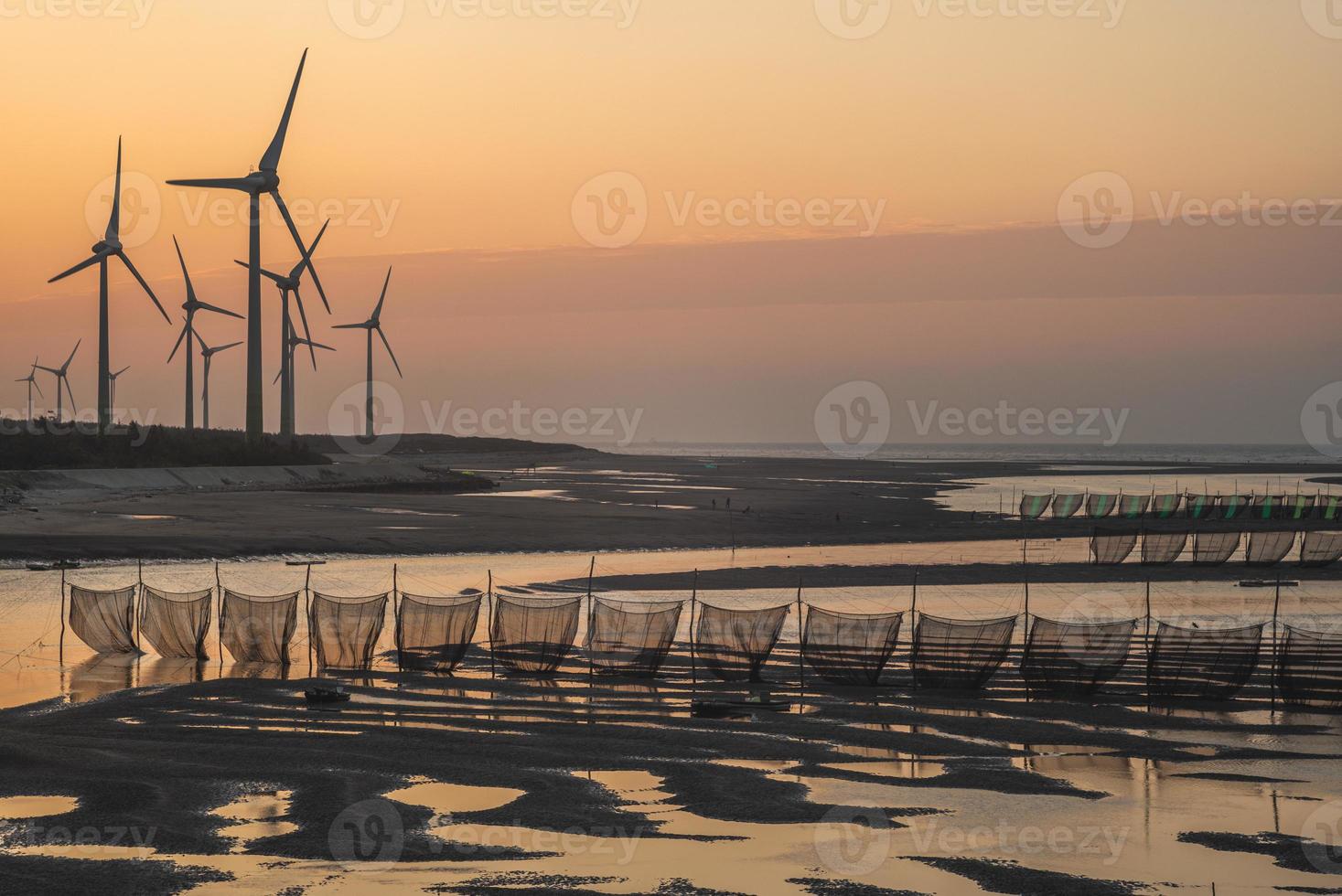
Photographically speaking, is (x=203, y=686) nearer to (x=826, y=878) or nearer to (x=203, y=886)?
(x=203, y=886)

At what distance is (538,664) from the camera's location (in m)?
28.8

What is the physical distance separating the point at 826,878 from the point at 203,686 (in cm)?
1625

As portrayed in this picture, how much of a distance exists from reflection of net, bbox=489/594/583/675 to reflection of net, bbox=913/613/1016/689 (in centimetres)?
773

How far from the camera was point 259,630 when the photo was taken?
30062 mm

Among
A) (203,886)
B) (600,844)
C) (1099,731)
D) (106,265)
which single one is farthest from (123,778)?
(106,265)

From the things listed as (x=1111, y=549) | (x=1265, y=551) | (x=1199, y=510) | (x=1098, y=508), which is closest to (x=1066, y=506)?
(x=1098, y=508)

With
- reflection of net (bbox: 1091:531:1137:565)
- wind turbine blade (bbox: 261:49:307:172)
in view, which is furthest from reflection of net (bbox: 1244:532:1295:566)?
wind turbine blade (bbox: 261:49:307:172)

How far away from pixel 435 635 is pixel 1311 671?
18486 millimetres

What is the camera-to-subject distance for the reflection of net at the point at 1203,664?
25.5 meters

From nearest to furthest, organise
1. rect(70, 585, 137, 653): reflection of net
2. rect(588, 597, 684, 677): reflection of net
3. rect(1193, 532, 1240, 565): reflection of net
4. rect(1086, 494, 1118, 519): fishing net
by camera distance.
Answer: rect(588, 597, 684, 677): reflection of net, rect(70, 585, 137, 653): reflection of net, rect(1193, 532, 1240, 565): reflection of net, rect(1086, 494, 1118, 519): fishing net

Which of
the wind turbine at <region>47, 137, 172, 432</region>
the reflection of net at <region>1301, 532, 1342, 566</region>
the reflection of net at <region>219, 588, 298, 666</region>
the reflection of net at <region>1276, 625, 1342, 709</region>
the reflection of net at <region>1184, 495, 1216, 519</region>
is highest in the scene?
the wind turbine at <region>47, 137, 172, 432</region>

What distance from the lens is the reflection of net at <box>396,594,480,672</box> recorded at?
29.0 metres

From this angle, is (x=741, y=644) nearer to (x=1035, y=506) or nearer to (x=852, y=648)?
(x=852, y=648)

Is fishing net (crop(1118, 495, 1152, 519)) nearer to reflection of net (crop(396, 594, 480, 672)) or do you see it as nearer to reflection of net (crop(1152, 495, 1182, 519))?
reflection of net (crop(1152, 495, 1182, 519))
